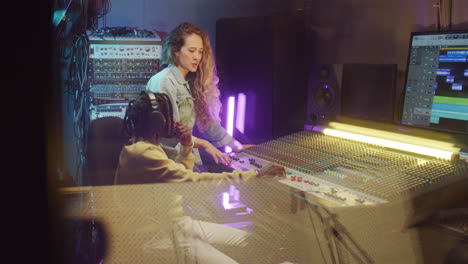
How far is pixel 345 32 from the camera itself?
8.46 feet

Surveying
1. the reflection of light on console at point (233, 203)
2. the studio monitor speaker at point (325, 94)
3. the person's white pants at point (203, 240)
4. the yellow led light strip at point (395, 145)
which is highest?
the studio monitor speaker at point (325, 94)

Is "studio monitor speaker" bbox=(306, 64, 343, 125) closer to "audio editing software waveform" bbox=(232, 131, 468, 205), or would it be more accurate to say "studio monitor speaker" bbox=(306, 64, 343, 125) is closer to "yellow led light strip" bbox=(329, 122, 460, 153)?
"yellow led light strip" bbox=(329, 122, 460, 153)

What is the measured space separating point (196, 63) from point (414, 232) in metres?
1.93

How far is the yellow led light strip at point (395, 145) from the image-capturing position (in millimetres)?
1499

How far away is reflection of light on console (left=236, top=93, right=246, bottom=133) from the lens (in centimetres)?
278

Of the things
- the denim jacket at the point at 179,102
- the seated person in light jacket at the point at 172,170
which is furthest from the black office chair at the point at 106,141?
the denim jacket at the point at 179,102

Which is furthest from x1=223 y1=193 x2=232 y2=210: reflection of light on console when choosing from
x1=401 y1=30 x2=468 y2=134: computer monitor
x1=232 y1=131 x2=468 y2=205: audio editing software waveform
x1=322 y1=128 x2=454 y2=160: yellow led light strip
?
x1=401 y1=30 x2=468 y2=134: computer monitor

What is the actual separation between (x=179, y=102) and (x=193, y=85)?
0.52 feet

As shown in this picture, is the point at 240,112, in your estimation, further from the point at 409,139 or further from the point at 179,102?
the point at 409,139

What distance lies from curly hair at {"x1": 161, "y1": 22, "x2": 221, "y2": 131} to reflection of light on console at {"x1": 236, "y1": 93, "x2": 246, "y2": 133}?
16 cm

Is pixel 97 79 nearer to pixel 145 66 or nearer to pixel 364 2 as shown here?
pixel 145 66

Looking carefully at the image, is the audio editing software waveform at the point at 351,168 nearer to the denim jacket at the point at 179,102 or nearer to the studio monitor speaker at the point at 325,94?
the studio monitor speaker at the point at 325,94

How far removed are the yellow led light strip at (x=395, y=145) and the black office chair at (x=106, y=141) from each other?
3.34ft

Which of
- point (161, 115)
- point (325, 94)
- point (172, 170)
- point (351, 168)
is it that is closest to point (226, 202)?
point (351, 168)
